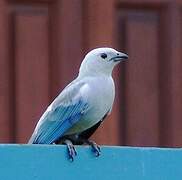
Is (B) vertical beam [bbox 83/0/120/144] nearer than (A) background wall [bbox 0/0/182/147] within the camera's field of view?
No

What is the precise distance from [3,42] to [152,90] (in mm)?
877

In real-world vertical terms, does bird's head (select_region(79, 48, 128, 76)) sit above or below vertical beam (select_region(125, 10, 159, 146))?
above

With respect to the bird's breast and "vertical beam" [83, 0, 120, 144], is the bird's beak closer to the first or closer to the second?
the bird's breast

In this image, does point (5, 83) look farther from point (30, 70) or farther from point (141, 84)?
point (141, 84)

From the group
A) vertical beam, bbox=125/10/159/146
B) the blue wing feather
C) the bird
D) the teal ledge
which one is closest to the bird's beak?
the bird

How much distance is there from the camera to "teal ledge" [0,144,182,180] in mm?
3896

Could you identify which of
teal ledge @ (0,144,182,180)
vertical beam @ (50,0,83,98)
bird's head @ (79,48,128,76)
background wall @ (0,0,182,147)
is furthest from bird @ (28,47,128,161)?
vertical beam @ (50,0,83,98)

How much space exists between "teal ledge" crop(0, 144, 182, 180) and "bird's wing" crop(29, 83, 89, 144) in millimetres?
547

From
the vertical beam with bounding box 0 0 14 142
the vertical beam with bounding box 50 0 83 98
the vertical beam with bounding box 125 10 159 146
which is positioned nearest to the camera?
the vertical beam with bounding box 0 0 14 142

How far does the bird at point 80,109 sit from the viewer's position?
185 inches

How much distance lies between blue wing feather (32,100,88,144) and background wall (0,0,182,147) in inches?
46.9

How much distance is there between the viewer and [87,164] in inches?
160

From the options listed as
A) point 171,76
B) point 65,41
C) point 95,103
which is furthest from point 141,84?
point 95,103

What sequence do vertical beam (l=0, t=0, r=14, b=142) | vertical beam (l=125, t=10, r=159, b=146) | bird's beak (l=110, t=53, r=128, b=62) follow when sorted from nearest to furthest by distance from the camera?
bird's beak (l=110, t=53, r=128, b=62), vertical beam (l=0, t=0, r=14, b=142), vertical beam (l=125, t=10, r=159, b=146)
